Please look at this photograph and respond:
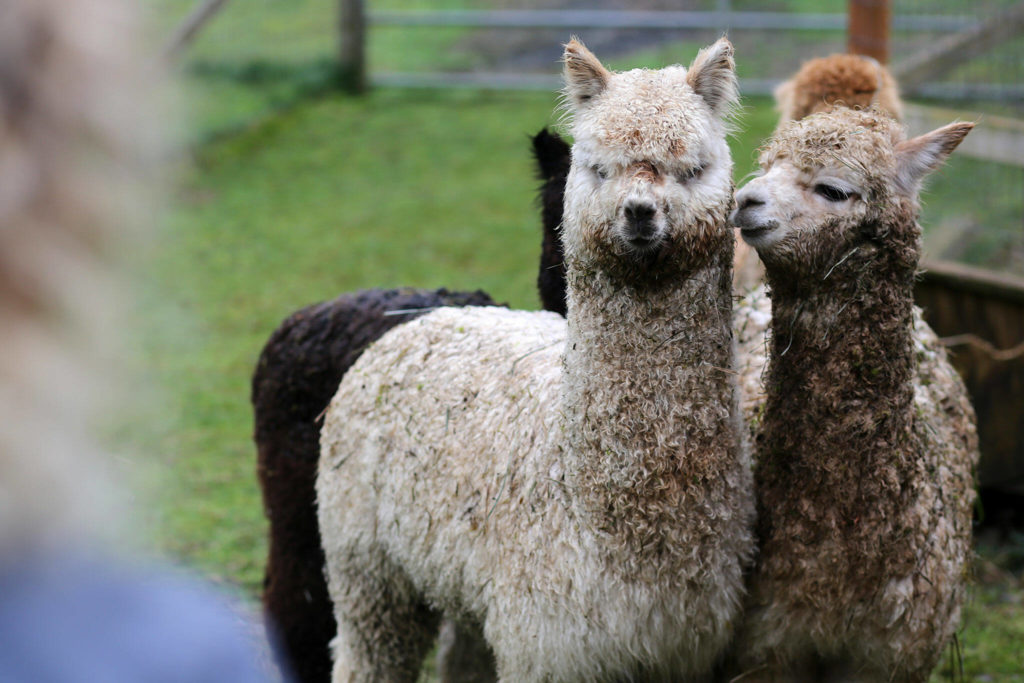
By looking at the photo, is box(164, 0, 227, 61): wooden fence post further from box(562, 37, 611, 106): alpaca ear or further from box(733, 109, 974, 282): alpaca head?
box(733, 109, 974, 282): alpaca head

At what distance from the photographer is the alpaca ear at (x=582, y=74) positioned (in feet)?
8.52

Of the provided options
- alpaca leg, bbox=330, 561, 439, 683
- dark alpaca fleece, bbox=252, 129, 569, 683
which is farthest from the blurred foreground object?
dark alpaca fleece, bbox=252, 129, 569, 683

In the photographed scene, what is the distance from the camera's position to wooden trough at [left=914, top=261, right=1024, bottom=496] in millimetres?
4824

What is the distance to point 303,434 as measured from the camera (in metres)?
3.81

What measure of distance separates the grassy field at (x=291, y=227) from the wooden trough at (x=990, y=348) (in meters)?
0.47

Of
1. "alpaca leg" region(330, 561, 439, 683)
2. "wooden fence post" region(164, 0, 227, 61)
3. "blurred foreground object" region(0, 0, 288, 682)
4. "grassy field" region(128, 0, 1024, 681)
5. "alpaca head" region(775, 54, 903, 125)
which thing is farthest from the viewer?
"wooden fence post" region(164, 0, 227, 61)

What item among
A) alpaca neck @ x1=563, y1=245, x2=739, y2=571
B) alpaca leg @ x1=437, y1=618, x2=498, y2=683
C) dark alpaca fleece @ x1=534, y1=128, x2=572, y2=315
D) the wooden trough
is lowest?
alpaca leg @ x1=437, y1=618, x2=498, y2=683

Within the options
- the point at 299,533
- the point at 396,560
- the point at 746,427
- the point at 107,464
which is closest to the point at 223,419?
the point at 299,533

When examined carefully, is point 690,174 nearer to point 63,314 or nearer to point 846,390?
point 846,390

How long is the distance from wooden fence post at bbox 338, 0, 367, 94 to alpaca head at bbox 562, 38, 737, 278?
449 inches

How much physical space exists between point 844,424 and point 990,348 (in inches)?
98.8

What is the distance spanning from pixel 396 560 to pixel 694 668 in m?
0.94

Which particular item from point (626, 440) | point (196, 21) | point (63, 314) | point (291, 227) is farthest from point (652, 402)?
point (196, 21)

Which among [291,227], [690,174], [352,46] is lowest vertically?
[291,227]
